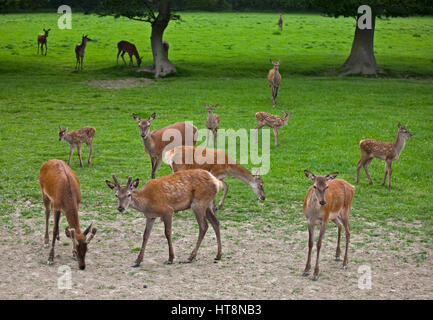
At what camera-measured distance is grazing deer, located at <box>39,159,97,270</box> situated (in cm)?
795

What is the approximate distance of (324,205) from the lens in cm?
820

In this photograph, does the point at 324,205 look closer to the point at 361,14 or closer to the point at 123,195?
the point at 123,195

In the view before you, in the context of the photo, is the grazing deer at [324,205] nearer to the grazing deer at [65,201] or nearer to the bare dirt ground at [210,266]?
the bare dirt ground at [210,266]

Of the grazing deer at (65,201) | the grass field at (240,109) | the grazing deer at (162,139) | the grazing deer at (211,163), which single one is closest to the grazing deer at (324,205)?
the grass field at (240,109)

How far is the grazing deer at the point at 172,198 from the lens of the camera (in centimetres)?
844

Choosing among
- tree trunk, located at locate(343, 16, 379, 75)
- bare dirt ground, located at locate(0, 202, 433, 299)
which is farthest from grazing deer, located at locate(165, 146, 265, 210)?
tree trunk, located at locate(343, 16, 379, 75)

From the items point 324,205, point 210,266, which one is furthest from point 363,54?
point 210,266

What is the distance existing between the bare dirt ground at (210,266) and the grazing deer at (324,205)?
41 cm

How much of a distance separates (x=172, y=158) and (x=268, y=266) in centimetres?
315

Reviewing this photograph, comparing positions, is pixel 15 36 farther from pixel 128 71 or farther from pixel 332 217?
pixel 332 217

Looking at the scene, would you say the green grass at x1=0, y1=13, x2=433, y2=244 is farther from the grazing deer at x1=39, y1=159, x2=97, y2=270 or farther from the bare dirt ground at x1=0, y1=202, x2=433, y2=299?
the grazing deer at x1=39, y1=159, x2=97, y2=270

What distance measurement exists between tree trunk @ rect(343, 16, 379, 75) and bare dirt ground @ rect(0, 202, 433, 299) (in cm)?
1828

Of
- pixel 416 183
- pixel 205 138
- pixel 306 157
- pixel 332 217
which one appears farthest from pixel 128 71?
pixel 332 217
